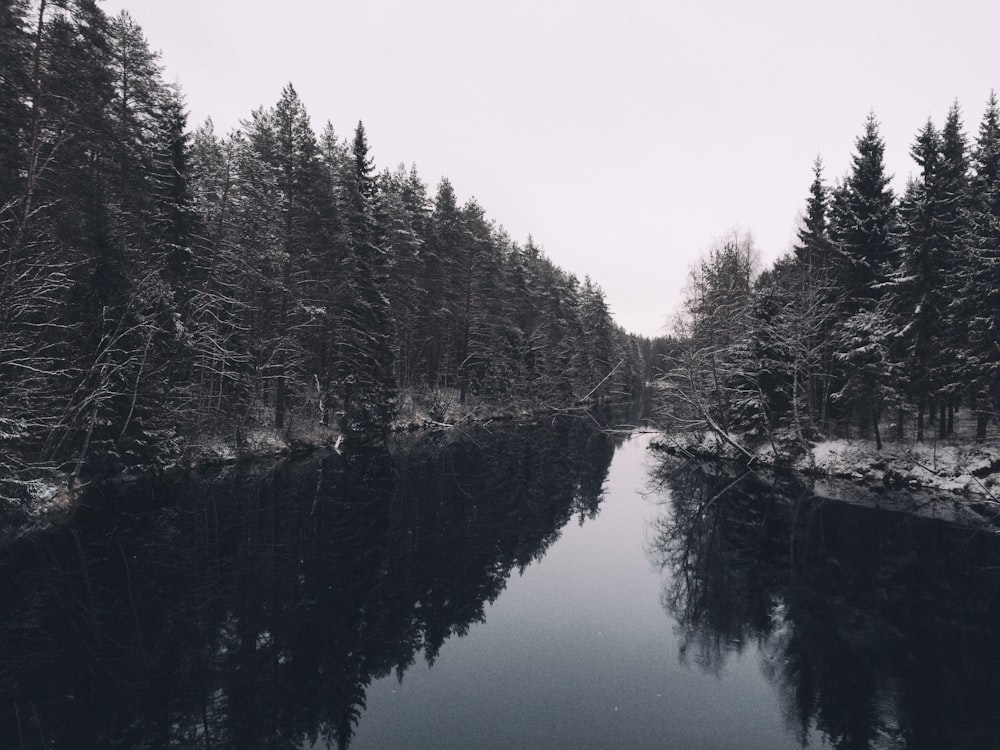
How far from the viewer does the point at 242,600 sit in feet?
36.5

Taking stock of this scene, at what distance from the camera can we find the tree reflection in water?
7.59 metres

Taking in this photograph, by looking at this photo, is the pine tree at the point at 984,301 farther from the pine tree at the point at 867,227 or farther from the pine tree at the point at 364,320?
the pine tree at the point at 364,320

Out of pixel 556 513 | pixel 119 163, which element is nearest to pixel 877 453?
pixel 556 513

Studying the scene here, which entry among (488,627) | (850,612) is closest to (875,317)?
(850,612)

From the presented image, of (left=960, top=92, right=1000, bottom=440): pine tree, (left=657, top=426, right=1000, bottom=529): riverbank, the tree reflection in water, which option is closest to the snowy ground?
(left=657, top=426, right=1000, bottom=529): riverbank

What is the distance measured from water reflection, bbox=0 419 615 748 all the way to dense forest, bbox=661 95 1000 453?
16.0 meters

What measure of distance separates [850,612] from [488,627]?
840 centimetres

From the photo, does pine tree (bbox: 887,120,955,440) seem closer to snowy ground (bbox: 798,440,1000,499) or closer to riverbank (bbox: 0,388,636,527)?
snowy ground (bbox: 798,440,1000,499)

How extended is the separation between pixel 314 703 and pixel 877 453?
29.5 meters

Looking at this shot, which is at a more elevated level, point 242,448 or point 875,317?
point 875,317

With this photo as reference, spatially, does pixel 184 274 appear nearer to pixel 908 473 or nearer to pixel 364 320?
pixel 364 320

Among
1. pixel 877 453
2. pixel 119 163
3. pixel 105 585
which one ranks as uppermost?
pixel 119 163

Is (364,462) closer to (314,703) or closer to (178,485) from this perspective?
(178,485)

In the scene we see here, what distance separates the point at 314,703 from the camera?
24.9ft
